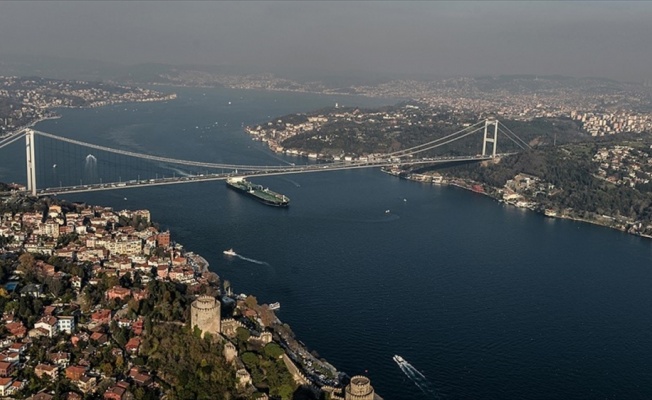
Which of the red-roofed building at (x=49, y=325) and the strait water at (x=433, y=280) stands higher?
the red-roofed building at (x=49, y=325)

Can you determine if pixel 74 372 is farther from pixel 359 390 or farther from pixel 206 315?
pixel 359 390

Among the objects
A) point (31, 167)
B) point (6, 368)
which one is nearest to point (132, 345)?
point (6, 368)

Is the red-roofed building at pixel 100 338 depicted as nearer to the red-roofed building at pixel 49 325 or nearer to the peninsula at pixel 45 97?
the red-roofed building at pixel 49 325

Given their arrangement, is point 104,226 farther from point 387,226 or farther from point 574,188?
point 574,188

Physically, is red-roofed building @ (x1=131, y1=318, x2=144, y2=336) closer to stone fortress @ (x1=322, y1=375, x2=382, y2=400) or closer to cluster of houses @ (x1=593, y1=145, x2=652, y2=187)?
stone fortress @ (x1=322, y1=375, x2=382, y2=400)

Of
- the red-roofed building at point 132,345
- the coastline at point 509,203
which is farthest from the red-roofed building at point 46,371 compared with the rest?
the coastline at point 509,203

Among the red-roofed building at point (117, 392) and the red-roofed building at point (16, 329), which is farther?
the red-roofed building at point (16, 329)
